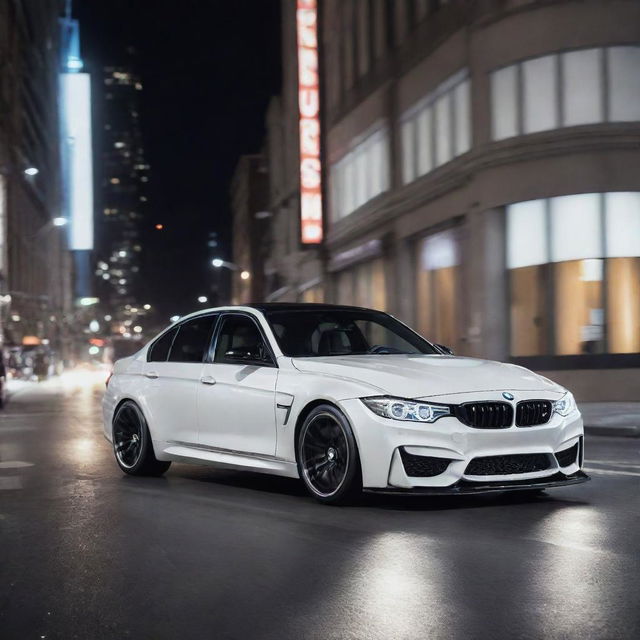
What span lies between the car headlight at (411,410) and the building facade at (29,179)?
199ft

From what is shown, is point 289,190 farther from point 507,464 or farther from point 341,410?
point 507,464

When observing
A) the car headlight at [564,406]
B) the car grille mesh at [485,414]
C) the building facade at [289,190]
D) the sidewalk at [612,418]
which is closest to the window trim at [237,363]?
the car grille mesh at [485,414]

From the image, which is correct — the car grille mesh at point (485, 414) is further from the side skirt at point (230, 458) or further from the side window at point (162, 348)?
the side window at point (162, 348)

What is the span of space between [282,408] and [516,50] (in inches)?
687

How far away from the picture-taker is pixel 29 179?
10281 cm

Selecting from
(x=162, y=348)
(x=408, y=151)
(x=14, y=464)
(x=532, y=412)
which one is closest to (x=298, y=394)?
(x=532, y=412)

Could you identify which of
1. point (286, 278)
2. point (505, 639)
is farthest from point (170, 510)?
point (286, 278)

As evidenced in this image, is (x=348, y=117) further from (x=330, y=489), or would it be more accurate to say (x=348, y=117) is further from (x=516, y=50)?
(x=330, y=489)

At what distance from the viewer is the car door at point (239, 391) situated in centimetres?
881

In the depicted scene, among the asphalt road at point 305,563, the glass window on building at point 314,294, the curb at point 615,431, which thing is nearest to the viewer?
the asphalt road at point 305,563

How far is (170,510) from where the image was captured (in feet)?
27.5

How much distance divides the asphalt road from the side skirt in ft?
0.74

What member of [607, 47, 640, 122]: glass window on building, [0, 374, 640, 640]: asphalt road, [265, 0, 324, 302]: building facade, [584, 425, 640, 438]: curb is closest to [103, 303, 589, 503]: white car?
[0, 374, 640, 640]: asphalt road

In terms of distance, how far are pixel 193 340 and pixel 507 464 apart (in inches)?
138
